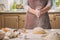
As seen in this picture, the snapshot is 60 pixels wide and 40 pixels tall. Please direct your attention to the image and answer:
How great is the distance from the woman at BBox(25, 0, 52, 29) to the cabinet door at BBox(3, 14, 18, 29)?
38.8 inches

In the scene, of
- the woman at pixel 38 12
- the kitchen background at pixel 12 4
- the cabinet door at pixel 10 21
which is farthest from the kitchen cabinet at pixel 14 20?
the woman at pixel 38 12

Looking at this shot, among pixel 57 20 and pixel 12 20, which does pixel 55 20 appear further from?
pixel 12 20

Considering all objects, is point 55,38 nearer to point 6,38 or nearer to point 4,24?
point 6,38

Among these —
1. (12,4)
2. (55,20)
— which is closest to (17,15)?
(12,4)

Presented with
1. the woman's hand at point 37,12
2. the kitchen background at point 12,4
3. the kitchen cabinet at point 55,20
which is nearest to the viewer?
the woman's hand at point 37,12

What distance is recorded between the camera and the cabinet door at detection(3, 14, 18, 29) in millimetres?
3414

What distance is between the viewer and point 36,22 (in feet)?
8.00

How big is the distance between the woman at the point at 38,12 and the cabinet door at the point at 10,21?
98cm

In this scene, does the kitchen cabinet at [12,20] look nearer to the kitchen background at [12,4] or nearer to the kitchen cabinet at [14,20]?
the kitchen cabinet at [14,20]

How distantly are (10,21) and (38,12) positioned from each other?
45.4 inches

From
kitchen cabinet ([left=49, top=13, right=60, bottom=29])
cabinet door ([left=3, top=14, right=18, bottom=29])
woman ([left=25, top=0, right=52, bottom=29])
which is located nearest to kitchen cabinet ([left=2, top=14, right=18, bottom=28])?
cabinet door ([left=3, top=14, right=18, bottom=29])

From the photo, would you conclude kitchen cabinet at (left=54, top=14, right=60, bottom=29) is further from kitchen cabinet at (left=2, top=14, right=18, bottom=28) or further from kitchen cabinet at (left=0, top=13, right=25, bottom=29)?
kitchen cabinet at (left=2, top=14, right=18, bottom=28)

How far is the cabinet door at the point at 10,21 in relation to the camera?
3.41 meters

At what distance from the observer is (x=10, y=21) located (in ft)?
11.3
